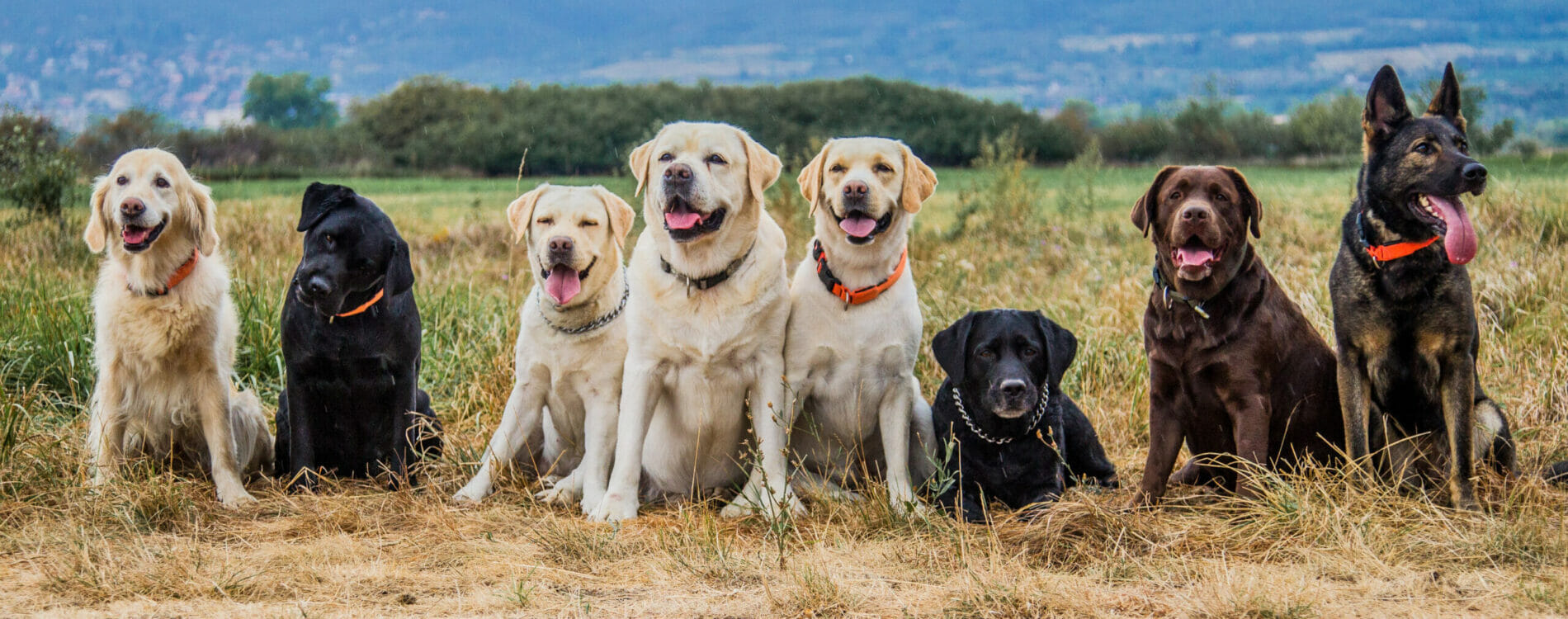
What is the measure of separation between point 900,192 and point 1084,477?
1.35 metres

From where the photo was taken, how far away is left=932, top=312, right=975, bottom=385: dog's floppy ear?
417 cm

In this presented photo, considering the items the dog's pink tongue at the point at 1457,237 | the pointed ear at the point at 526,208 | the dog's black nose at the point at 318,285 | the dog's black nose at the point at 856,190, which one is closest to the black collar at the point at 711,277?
the dog's black nose at the point at 856,190

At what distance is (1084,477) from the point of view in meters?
4.44

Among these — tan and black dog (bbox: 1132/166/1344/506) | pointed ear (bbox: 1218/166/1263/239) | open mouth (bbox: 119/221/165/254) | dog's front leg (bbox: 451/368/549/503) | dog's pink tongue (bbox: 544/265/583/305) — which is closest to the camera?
tan and black dog (bbox: 1132/166/1344/506)

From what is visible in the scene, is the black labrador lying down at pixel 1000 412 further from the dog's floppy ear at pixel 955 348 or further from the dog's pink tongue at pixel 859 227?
the dog's pink tongue at pixel 859 227

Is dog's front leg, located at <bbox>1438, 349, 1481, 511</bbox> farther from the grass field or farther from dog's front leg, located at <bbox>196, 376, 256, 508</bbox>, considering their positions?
dog's front leg, located at <bbox>196, 376, 256, 508</bbox>

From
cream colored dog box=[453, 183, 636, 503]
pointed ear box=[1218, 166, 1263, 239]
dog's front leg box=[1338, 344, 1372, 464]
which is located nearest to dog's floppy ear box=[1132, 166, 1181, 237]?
pointed ear box=[1218, 166, 1263, 239]

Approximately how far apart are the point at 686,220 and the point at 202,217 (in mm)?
1996

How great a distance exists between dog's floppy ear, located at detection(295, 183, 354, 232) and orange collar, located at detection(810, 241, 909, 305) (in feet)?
6.00

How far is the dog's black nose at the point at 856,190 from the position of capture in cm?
403

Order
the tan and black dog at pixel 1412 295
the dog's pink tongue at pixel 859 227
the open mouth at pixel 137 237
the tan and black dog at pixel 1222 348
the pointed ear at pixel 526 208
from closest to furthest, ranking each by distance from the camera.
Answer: the tan and black dog at pixel 1412 295 → the tan and black dog at pixel 1222 348 → the dog's pink tongue at pixel 859 227 → the open mouth at pixel 137 237 → the pointed ear at pixel 526 208

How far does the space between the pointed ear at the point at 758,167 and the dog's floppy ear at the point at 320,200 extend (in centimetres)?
154

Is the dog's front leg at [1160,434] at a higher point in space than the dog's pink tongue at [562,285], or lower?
lower

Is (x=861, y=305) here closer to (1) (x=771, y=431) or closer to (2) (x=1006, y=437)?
(1) (x=771, y=431)
